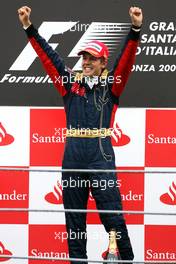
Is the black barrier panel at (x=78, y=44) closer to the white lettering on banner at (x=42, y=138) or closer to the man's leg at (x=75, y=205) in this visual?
the white lettering on banner at (x=42, y=138)

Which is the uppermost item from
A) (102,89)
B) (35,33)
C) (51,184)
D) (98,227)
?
(35,33)

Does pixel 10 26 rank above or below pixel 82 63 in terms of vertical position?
Answer: above

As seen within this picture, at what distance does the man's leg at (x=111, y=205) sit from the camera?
3465 mm

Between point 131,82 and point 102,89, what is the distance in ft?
1.31

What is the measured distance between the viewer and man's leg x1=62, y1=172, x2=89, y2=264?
3.51 m

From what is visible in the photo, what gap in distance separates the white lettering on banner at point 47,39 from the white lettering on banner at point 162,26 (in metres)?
0.44

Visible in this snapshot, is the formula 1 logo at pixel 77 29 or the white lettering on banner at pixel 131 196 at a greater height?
the formula 1 logo at pixel 77 29

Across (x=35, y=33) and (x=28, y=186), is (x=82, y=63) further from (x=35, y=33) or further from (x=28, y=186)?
(x=28, y=186)

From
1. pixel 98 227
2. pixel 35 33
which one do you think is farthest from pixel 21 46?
pixel 98 227

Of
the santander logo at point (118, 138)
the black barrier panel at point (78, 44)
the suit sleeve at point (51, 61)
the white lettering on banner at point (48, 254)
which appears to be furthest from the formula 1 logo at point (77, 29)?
the white lettering on banner at point (48, 254)

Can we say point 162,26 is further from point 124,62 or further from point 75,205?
point 75,205

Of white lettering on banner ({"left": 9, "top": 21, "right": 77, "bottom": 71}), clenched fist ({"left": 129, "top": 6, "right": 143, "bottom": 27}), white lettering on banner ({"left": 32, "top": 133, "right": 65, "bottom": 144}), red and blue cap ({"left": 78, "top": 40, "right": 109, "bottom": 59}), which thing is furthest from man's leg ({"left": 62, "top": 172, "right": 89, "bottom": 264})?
clenched fist ({"left": 129, "top": 6, "right": 143, "bottom": 27})

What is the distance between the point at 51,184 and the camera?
396 cm

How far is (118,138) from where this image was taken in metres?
3.90
